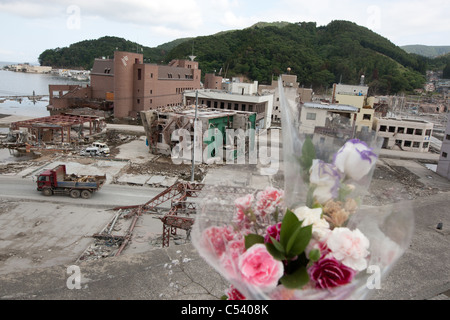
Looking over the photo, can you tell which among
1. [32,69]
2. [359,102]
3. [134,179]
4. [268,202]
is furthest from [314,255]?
[32,69]

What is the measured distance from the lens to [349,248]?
52.8 inches

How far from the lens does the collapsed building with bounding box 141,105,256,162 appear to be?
19.7m

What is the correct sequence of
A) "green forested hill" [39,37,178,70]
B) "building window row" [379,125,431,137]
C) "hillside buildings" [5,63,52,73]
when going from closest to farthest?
"building window row" [379,125,431,137]
"green forested hill" [39,37,178,70]
"hillside buildings" [5,63,52,73]

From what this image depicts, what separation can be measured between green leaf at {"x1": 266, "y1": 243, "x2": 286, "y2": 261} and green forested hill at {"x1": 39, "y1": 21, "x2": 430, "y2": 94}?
6439 centimetres

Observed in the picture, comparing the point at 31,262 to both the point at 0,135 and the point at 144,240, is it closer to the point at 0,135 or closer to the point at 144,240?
the point at 144,240

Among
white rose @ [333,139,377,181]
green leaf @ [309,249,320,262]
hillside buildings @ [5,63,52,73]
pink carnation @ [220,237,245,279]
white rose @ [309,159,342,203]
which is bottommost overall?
pink carnation @ [220,237,245,279]

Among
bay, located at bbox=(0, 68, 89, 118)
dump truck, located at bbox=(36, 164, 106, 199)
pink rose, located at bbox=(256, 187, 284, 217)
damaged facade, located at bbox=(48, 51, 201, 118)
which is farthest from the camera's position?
bay, located at bbox=(0, 68, 89, 118)

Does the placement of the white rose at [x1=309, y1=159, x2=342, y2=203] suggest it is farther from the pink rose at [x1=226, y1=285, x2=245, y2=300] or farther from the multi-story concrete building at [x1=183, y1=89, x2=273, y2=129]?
the multi-story concrete building at [x1=183, y1=89, x2=273, y2=129]

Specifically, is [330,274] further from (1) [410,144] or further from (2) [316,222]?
(1) [410,144]

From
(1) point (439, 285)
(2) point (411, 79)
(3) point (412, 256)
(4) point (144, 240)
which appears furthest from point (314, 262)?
(2) point (411, 79)

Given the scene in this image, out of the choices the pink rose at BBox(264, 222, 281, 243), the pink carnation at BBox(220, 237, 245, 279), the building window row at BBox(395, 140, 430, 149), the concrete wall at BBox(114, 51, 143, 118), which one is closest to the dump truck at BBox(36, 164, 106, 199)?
the pink carnation at BBox(220, 237, 245, 279)

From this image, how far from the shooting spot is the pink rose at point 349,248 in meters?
1.35

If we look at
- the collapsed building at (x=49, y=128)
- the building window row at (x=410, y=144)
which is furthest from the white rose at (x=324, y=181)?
the building window row at (x=410, y=144)

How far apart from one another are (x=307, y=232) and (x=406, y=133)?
3324 centimetres
